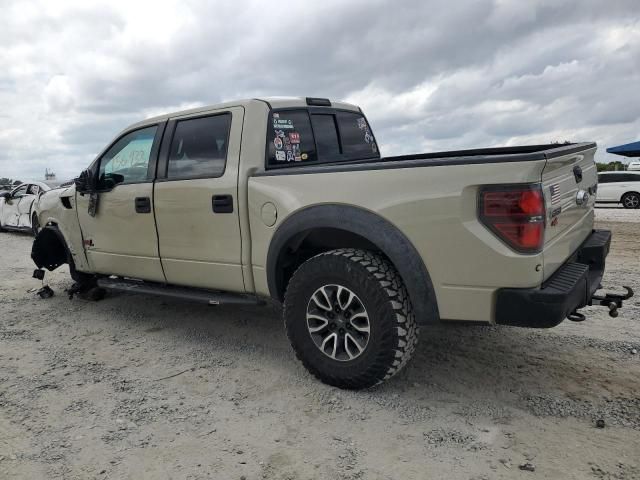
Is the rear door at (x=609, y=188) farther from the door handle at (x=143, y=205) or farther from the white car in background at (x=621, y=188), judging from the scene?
the door handle at (x=143, y=205)

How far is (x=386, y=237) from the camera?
2955 mm

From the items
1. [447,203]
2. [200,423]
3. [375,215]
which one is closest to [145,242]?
[200,423]

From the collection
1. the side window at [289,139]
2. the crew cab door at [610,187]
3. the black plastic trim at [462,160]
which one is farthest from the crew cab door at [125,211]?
the crew cab door at [610,187]

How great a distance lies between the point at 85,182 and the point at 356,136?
2.66m

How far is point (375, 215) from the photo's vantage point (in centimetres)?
302

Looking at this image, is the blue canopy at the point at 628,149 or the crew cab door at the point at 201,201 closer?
the crew cab door at the point at 201,201

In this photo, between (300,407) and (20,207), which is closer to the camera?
(300,407)

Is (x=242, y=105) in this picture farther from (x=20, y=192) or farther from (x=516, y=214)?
(x=20, y=192)

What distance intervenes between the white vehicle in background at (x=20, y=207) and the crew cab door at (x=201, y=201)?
8.76 metres

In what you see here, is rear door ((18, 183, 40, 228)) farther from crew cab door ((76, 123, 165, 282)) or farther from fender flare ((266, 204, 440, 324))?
fender flare ((266, 204, 440, 324))

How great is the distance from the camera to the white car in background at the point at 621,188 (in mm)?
17125

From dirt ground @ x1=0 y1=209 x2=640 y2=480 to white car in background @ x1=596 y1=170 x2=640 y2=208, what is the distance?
1479 cm

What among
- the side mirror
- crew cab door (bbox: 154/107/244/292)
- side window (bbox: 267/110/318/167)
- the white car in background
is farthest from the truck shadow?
the white car in background

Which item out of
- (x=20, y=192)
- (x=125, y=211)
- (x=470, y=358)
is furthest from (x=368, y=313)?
(x=20, y=192)
